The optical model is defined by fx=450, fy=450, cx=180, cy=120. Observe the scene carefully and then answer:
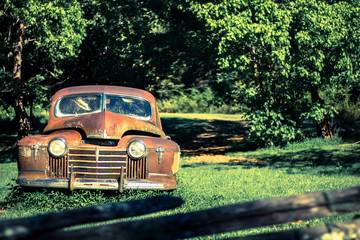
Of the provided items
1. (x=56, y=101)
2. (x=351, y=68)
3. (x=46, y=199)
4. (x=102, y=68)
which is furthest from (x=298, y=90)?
(x=46, y=199)

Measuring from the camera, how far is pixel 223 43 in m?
15.1

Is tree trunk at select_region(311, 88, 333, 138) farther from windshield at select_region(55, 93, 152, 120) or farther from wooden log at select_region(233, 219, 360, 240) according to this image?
wooden log at select_region(233, 219, 360, 240)

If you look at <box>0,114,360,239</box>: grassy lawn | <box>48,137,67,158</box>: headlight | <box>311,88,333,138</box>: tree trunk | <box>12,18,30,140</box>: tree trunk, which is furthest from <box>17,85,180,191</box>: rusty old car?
<box>311,88,333,138</box>: tree trunk

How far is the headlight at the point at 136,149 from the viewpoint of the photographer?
7289 millimetres

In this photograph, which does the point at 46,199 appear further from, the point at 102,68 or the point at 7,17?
the point at 7,17

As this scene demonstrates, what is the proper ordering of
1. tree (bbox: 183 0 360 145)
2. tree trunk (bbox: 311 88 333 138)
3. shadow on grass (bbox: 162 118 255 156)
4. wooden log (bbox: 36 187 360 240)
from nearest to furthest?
wooden log (bbox: 36 187 360 240), tree (bbox: 183 0 360 145), tree trunk (bbox: 311 88 333 138), shadow on grass (bbox: 162 118 255 156)

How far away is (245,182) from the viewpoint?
9.98m

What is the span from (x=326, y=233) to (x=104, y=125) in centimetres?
509

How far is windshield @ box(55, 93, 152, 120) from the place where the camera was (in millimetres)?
8734

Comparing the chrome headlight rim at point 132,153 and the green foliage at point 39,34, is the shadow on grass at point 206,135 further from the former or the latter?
the chrome headlight rim at point 132,153

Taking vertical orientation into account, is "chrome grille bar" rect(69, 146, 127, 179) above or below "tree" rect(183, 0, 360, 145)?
below

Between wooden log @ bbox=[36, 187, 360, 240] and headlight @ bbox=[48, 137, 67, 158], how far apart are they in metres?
4.78

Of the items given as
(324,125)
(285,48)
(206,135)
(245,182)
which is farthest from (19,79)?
(206,135)

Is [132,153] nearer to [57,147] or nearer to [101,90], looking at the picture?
[57,147]
